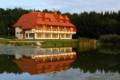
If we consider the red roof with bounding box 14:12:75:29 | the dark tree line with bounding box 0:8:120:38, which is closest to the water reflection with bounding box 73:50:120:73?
the red roof with bounding box 14:12:75:29

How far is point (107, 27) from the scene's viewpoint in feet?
253

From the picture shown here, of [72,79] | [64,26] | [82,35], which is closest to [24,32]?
[64,26]

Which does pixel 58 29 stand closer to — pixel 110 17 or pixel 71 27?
pixel 71 27

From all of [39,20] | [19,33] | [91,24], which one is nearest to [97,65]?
[39,20]

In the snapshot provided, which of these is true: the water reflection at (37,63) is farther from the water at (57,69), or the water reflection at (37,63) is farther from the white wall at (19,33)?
the white wall at (19,33)

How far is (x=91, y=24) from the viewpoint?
78750 mm

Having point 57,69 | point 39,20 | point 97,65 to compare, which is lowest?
point 97,65

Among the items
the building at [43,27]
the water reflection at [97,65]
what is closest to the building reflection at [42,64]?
the water reflection at [97,65]

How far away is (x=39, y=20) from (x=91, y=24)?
13.9 metres

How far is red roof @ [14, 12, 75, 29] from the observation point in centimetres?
7026

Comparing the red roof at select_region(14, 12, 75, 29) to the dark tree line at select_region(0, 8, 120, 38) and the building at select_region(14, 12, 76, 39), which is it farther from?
the dark tree line at select_region(0, 8, 120, 38)

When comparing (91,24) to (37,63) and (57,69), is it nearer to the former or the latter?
(37,63)

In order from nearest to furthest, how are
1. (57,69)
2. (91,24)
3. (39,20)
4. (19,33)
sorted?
1. (57,69)
2. (39,20)
3. (19,33)
4. (91,24)

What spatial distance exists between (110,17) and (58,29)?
1628cm
